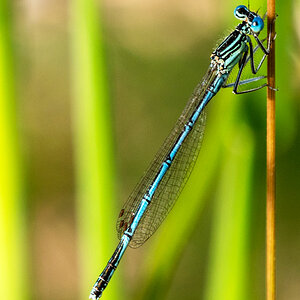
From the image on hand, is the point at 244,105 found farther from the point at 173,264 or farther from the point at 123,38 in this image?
the point at 123,38

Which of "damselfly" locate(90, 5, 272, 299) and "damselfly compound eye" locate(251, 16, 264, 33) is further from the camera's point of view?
"damselfly" locate(90, 5, 272, 299)

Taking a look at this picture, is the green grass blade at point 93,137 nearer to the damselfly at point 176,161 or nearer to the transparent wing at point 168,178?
the damselfly at point 176,161

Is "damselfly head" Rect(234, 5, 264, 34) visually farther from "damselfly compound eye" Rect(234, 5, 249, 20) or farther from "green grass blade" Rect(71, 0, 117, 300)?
"green grass blade" Rect(71, 0, 117, 300)

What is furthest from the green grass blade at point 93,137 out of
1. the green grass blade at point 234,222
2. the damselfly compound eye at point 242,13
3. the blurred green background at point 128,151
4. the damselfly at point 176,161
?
the damselfly compound eye at point 242,13

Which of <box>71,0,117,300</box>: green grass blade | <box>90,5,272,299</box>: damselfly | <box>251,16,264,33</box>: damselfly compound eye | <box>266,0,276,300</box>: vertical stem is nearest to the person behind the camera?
<box>266,0,276,300</box>: vertical stem

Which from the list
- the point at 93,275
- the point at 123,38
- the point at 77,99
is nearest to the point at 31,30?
the point at 123,38

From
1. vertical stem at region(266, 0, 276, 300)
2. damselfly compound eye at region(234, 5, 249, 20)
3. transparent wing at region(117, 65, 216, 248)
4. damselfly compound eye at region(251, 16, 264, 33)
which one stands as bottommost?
vertical stem at region(266, 0, 276, 300)

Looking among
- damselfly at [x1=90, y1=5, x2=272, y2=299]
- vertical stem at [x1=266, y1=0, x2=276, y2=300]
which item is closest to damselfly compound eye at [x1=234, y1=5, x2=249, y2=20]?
damselfly at [x1=90, y1=5, x2=272, y2=299]

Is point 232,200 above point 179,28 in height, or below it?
below
